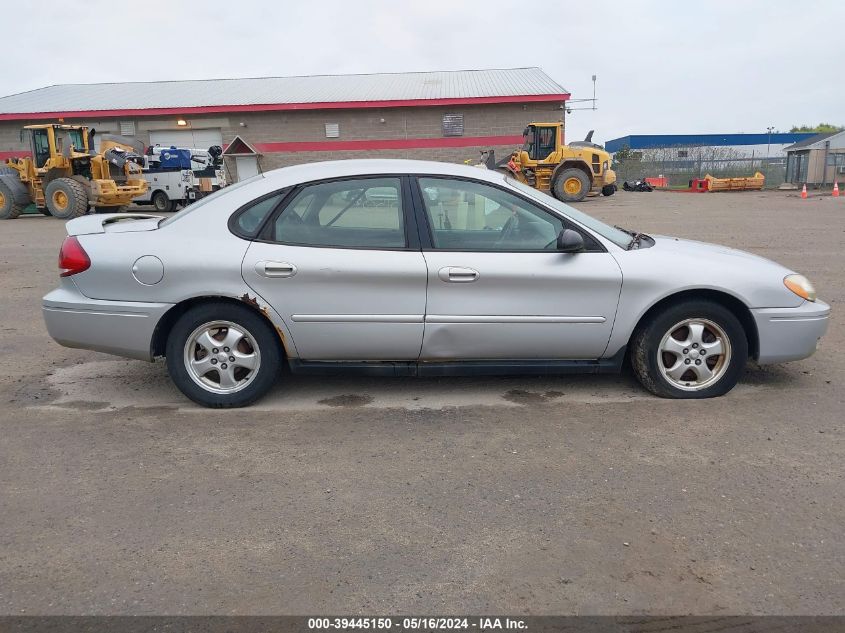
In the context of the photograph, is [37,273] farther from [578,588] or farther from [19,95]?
[19,95]

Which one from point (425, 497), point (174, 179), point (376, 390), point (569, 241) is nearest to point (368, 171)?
point (569, 241)

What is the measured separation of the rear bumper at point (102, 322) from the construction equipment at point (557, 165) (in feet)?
70.4

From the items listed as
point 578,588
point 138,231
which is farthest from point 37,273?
point 578,588

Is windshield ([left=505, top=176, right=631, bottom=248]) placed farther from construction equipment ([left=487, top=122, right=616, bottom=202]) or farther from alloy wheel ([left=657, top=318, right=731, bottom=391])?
construction equipment ([left=487, top=122, right=616, bottom=202])

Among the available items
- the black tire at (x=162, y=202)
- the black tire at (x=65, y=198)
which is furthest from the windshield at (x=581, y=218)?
the black tire at (x=162, y=202)

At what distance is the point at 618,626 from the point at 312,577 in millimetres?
1135

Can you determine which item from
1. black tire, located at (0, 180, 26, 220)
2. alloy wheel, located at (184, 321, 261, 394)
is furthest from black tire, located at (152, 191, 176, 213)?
alloy wheel, located at (184, 321, 261, 394)

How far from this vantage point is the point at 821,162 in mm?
35750

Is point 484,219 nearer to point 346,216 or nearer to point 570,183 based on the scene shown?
A: point 346,216

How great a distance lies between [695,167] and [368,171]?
43692 mm

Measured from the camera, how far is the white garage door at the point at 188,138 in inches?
1299

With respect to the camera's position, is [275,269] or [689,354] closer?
[275,269]

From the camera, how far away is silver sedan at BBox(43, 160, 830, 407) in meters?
Result: 4.17

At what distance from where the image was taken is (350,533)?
292 centimetres
